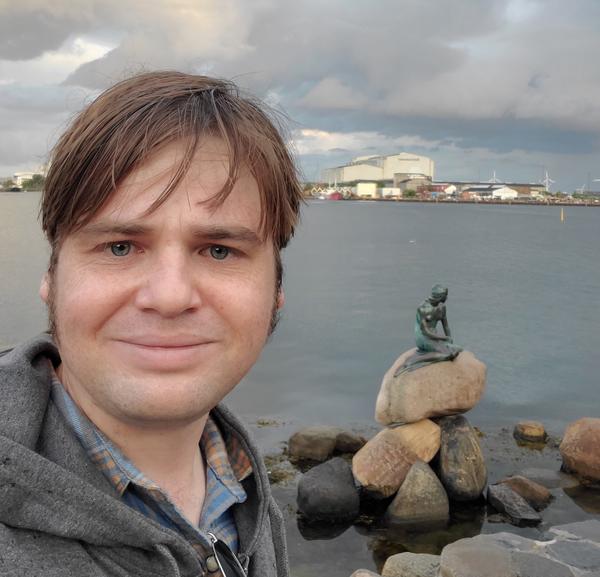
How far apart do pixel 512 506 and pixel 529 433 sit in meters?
3.54

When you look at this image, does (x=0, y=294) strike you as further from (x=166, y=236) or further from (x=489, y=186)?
(x=489, y=186)

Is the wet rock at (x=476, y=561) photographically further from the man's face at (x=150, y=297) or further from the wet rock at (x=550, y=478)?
the man's face at (x=150, y=297)

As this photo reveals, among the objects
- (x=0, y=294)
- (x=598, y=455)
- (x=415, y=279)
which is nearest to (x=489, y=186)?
(x=415, y=279)

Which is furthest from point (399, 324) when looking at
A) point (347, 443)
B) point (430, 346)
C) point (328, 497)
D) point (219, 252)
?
point (219, 252)

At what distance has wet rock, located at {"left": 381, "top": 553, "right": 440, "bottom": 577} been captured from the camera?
726cm

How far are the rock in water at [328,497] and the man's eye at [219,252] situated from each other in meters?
8.64

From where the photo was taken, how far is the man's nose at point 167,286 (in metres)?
1.48

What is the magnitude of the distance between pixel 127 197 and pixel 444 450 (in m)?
9.49

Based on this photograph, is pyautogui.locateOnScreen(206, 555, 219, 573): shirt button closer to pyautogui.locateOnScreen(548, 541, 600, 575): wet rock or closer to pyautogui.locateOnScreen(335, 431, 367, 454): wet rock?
pyautogui.locateOnScreen(548, 541, 600, 575): wet rock

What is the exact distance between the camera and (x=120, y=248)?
1.54m

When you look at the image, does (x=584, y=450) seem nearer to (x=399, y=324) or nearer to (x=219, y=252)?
(x=219, y=252)

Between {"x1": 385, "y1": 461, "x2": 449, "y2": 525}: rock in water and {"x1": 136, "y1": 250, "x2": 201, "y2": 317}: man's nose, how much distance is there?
28.9 feet

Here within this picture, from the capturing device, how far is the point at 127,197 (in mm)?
1531

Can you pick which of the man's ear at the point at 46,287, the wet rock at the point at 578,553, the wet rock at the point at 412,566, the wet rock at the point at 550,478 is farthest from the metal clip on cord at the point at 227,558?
the wet rock at the point at 550,478
